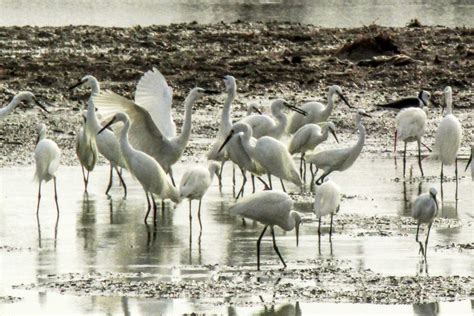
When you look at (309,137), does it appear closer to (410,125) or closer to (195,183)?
(410,125)

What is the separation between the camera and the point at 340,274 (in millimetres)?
12008

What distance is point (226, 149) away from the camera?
16016 mm

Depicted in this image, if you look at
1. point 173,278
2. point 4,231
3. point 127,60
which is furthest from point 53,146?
point 127,60

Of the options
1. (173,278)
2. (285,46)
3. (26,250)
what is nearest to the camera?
(173,278)

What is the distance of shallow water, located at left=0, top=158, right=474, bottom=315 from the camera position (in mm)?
11046

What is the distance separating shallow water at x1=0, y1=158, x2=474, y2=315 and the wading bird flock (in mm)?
293

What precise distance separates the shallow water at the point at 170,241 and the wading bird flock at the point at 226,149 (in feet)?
0.96

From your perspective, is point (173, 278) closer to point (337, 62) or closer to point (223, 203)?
point (223, 203)

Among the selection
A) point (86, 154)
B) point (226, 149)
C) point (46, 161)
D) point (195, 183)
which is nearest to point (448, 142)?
point (226, 149)

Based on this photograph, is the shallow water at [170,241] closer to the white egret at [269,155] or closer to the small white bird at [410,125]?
the white egret at [269,155]

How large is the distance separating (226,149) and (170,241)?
99.1 inches

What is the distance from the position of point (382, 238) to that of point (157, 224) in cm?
258

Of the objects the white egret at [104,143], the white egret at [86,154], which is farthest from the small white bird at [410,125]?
the white egret at [86,154]

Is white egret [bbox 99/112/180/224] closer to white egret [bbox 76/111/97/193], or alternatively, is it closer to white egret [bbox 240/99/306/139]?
white egret [bbox 76/111/97/193]
